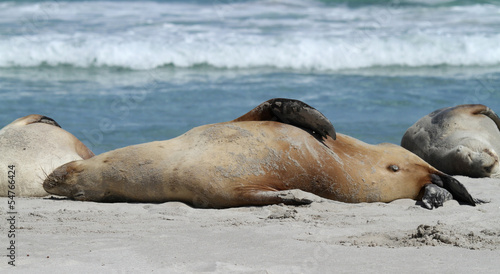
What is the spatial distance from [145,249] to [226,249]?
44 cm

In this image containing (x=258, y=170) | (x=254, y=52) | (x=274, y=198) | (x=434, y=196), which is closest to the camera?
(x=274, y=198)

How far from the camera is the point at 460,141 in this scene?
719 cm

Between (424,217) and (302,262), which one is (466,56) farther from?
(302,262)

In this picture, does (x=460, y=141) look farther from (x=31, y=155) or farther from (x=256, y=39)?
(x=256, y=39)

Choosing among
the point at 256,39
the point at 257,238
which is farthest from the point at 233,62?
the point at 257,238

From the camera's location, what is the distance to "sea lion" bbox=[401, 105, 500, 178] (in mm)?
6840

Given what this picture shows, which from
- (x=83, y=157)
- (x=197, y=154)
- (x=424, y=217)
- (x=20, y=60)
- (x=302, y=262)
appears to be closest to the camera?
(x=302, y=262)

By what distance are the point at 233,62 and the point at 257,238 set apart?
35.4 feet

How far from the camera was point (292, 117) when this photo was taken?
5.43 meters

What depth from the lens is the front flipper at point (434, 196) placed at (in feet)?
17.0

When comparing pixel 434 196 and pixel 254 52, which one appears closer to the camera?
pixel 434 196

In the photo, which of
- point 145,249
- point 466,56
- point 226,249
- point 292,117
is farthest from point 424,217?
point 466,56

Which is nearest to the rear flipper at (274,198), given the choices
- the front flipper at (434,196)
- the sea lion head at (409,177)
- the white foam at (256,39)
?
the sea lion head at (409,177)

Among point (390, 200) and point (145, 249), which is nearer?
point (145, 249)
